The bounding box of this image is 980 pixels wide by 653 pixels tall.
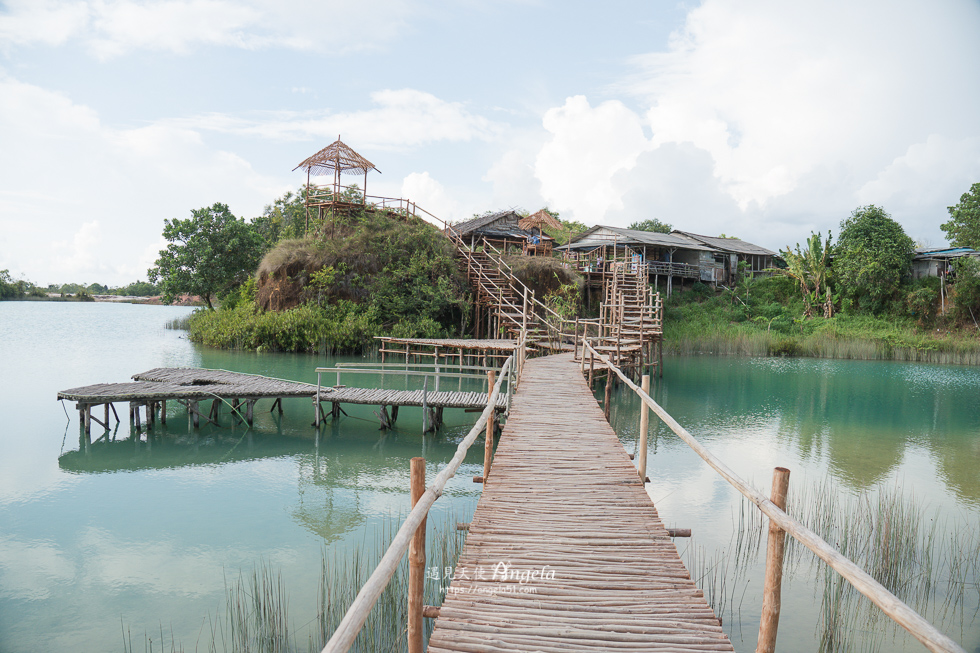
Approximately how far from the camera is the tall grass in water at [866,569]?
20.8 feet

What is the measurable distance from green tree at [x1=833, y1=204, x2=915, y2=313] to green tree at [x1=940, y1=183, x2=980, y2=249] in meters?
2.43

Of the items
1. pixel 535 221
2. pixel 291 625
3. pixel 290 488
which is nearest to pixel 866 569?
pixel 291 625

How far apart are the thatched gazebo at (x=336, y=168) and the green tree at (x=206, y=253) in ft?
31.0

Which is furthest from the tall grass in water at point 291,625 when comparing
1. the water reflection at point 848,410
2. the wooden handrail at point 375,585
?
the water reflection at point 848,410

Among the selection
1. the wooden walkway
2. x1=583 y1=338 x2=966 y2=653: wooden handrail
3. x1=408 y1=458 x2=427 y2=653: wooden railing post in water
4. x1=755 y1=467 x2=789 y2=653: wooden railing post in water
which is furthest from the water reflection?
x1=408 y1=458 x2=427 y2=653: wooden railing post in water

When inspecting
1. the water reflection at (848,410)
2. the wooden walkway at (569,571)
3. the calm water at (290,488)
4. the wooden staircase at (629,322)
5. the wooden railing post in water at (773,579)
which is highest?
the wooden staircase at (629,322)

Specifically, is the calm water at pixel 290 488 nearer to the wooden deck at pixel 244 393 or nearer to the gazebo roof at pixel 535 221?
the wooden deck at pixel 244 393

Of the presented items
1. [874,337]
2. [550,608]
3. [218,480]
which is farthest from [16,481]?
[874,337]

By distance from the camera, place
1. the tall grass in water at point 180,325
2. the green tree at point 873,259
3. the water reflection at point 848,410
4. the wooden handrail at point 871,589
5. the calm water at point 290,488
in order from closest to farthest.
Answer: the wooden handrail at point 871,589
the calm water at point 290,488
the water reflection at point 848,410
the green tree at point 873,259
the tall grass in water at point 180,325

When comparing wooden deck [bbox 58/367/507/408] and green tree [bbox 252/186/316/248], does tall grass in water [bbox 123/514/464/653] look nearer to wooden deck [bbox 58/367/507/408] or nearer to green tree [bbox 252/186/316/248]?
wooden deck [bbox 58/367/507/408]

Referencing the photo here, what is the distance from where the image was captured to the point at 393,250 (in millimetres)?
28875

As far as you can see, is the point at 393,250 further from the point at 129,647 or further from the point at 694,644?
the point at 694,644

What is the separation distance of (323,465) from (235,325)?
64.7ft

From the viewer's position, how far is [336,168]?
29.4m
